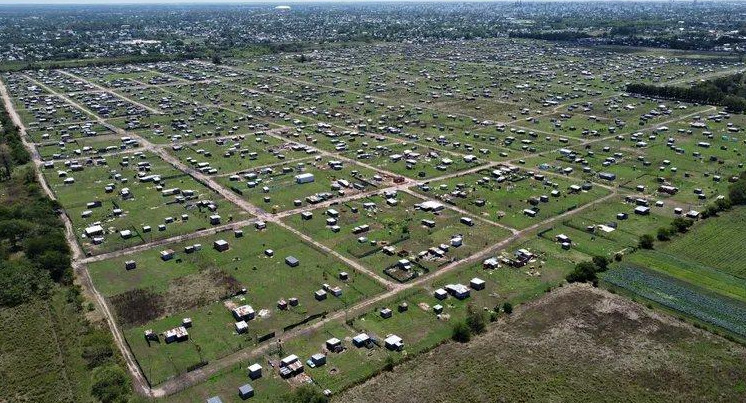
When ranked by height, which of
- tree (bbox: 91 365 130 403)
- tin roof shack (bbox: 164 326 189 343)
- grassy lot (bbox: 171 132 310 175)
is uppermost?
tree (bbox: 91 365 130 403)

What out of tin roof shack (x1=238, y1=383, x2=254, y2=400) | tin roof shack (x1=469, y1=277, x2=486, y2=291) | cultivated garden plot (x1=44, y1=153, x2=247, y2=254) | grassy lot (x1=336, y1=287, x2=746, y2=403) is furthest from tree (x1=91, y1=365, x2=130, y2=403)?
tin roof shack (x1=469, y1=277, x2=486, y2=291)

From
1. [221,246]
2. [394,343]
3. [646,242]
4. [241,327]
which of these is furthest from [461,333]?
[221,246]

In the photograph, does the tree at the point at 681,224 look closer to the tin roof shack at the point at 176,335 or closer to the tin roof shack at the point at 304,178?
the tin roof shack at the point at 304,178

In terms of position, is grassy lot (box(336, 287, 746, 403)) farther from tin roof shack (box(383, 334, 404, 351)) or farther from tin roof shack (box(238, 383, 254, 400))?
tin roof shack (box(238, 383, 254, 400))

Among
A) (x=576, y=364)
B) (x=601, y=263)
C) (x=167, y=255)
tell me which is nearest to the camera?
(x=576, y=364)

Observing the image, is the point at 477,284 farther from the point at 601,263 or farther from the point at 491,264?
the point at 601,263

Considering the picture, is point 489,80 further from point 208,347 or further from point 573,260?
point 208,347

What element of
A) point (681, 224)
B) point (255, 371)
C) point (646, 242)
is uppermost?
point (681, 224)
